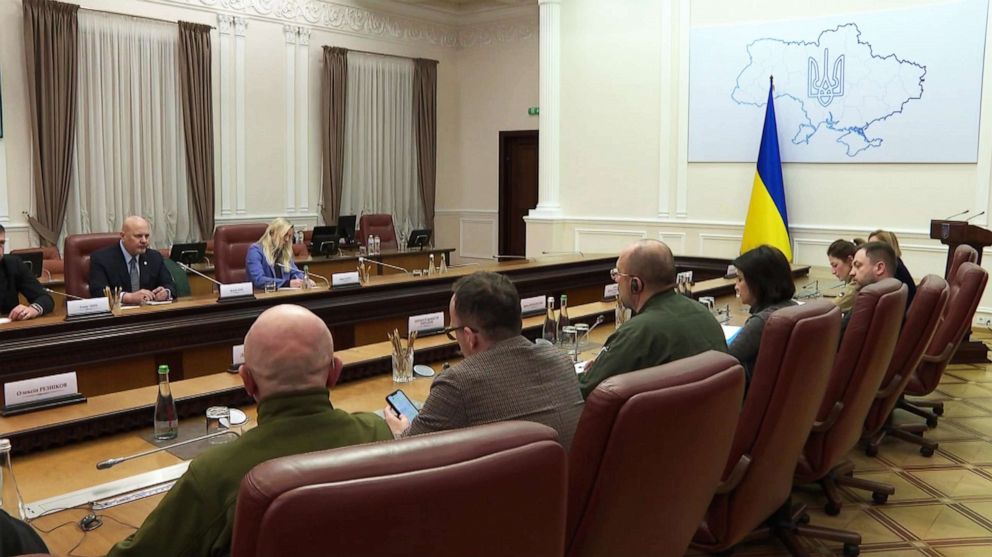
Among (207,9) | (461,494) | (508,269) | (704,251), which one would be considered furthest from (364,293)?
(207,9)

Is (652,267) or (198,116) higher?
(198,116)

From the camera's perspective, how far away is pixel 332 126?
31.2 feet

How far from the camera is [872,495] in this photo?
330 centimetres

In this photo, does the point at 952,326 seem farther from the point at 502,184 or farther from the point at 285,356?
the point at 502,184

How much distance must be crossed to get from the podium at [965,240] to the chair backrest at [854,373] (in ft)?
10.3

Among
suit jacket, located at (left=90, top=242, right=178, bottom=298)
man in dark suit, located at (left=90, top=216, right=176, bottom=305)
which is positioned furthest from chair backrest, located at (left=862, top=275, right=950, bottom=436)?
suit jacket, located at (left=90, top=242, right=178, bottom=298)

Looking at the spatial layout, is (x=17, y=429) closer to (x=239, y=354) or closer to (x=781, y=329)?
(x=239, y=354)

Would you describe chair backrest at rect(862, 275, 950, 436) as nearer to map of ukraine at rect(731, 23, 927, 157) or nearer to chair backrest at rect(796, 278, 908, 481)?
chair backrest at rect(796, 278, 908, 481)

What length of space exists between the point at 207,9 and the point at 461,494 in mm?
8538

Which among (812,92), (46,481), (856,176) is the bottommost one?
(46,481)

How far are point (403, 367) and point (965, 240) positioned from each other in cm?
430

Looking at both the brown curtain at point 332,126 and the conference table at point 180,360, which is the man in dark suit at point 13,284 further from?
the brown curtain at point 332,126

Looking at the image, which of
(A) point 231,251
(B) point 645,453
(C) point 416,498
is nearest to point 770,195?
(A) point 231,251

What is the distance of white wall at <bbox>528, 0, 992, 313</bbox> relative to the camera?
7.13m
